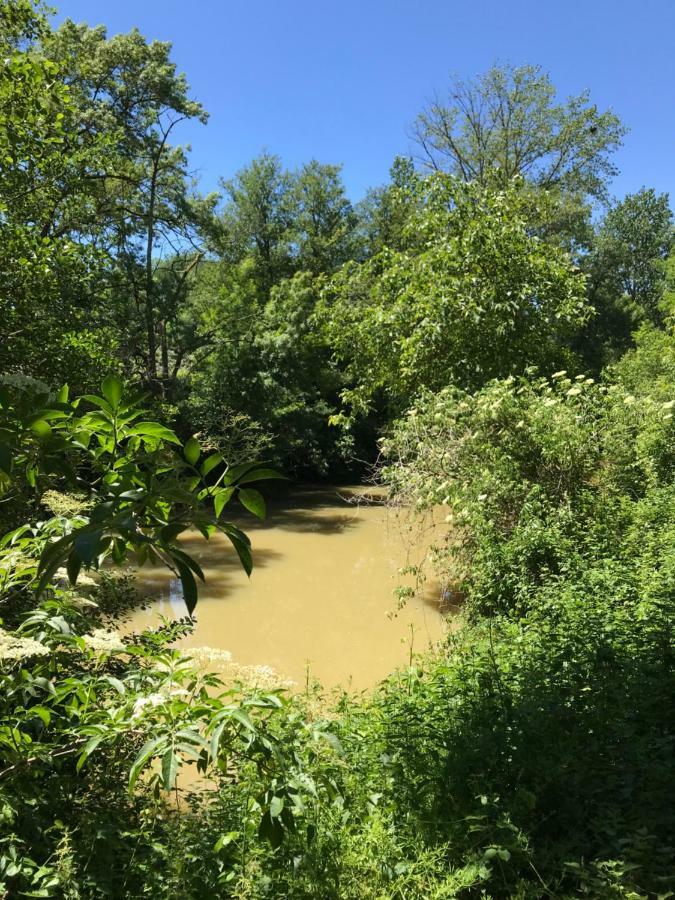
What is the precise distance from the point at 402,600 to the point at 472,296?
4.72 meters

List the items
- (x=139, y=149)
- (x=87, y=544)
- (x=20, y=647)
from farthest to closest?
1. (x=139, y=149)
2. (x=20, y=647)
3. (x=87, y=544)

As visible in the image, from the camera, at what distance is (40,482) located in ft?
5.49

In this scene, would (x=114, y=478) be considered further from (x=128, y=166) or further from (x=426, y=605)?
(x=128, y=166)

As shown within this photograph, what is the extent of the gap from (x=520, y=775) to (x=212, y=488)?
93.7 inches

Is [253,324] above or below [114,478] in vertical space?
above

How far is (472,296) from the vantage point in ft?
30.2

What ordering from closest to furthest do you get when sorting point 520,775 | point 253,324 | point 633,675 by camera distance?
point 520,775 < point 633,675 < point 253,324

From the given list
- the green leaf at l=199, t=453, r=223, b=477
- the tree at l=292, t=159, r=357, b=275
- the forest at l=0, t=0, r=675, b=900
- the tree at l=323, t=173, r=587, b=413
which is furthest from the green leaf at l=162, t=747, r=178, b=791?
the tree at l=292, t=159, r=357, b=275

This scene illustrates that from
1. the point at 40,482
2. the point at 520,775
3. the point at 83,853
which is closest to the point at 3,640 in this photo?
the point at 40,482

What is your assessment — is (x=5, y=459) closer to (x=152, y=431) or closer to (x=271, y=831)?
(x=152, y=431)

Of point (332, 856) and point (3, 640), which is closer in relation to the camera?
point (3, 640)

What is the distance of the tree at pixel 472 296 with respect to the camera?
9234 millimetres

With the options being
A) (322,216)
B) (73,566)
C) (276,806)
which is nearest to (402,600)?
(276,806)

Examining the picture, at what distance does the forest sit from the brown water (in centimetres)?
123
